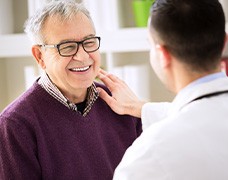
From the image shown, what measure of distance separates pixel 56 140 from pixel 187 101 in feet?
2.38

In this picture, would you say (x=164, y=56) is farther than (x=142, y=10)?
No

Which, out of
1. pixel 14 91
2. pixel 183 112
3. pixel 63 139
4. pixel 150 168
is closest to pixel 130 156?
pixel 150 168

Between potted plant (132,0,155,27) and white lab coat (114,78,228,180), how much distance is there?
142cm

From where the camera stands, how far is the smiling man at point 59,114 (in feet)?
5.29

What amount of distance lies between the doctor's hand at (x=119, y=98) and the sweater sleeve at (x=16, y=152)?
0.41m

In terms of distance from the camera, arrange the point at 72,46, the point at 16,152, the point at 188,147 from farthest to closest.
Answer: the point at 72,46 < the point at 16,152 < the point at 188,147

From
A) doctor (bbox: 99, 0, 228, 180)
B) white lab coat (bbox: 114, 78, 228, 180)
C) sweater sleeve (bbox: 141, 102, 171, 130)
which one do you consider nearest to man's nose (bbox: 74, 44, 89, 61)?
sweater sleeve (bbox: 141, 102, 171, 130)

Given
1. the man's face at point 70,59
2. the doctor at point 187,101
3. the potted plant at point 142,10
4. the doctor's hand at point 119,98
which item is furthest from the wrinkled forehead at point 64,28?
the potted plant at point 142,10


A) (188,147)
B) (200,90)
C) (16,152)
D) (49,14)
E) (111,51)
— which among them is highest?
(49,14)

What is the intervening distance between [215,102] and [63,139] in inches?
31.1

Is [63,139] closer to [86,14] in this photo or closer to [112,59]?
[86,14]

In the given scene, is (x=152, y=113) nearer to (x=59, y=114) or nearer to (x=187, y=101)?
(x=59, y=114)

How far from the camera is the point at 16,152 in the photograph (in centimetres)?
160

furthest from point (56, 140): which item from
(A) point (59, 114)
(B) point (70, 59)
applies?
(B) point (70, 59)
